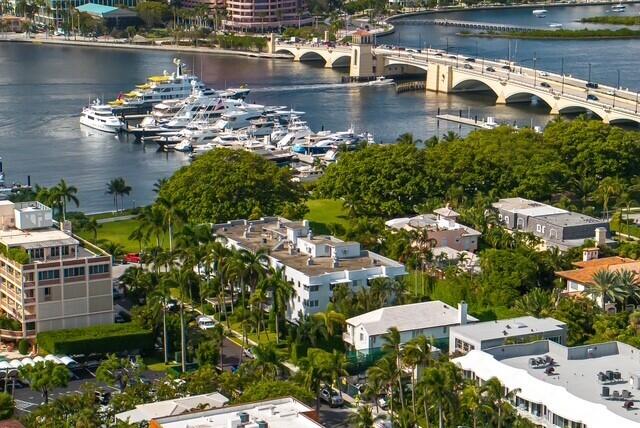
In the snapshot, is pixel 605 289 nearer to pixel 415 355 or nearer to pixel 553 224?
pixel 553 224

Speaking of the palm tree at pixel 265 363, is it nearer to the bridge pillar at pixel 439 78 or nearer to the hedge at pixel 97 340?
the hedge at pixel 97 340

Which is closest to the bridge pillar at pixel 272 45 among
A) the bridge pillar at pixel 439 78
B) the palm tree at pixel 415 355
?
the bridge pillar at pixel 439 78

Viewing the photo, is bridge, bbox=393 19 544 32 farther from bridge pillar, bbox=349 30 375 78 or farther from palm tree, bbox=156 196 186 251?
palm tree, bbox=156 196 186 251

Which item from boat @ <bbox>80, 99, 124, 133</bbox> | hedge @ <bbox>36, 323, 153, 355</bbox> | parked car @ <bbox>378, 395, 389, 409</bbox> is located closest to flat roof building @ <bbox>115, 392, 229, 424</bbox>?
parked car @ <bbox>378, 395, 389, 409</bbox>

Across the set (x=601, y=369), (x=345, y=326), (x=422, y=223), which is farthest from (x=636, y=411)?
(x=422, y=223)

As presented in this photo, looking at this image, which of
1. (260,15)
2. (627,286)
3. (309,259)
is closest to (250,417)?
(309,259)

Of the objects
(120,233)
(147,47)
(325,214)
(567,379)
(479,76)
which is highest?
(479,76)
